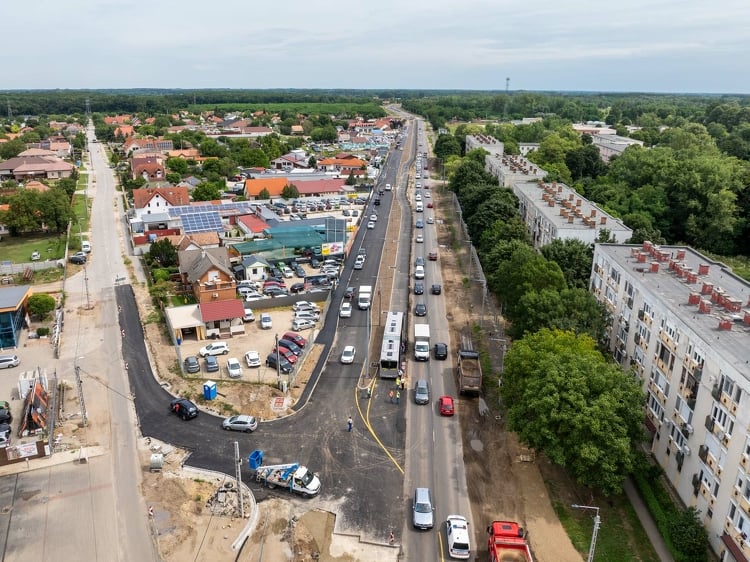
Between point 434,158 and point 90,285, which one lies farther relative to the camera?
point 434,158

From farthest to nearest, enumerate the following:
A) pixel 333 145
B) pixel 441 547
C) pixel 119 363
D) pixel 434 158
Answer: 1. pixel 333 145
2. pixel 434 158
3. pixel 119 363
4. pixel 441 547

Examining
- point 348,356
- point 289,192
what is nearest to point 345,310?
point 348,356

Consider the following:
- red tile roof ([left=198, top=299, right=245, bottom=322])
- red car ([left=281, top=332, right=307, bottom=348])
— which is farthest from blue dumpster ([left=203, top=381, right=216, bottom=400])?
red tile roof ([left=198, top=299, right=245, bottom=322])

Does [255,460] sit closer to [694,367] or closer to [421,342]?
[421,342]

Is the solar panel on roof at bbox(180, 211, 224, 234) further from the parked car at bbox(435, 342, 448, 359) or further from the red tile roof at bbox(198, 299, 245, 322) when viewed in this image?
the parked car at bbox(435, 342, 448, 359)

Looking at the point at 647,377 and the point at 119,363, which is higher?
the point at 647,377

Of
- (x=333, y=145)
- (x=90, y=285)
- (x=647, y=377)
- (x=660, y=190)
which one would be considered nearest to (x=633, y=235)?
(x=660, y=190)

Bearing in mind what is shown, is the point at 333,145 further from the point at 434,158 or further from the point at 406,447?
A: the point at 406,447

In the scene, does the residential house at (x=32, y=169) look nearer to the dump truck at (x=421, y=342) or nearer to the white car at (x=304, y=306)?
the white car at (x=304, y=306)
